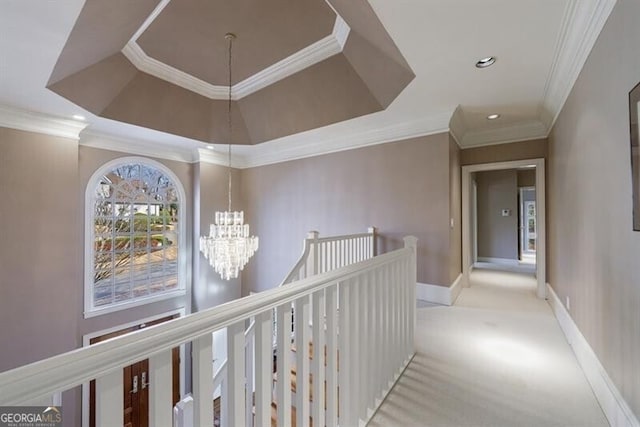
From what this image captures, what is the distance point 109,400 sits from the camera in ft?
2.02

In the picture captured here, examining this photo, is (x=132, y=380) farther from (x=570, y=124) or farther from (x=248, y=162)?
(x=570, y=124)

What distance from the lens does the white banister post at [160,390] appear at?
687 mm

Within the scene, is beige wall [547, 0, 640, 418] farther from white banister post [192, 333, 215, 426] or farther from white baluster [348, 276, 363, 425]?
white banister post [192, 333, 215, 426]

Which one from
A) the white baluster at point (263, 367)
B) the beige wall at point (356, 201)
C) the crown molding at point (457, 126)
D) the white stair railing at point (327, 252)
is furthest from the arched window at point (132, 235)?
the crown molding at point (457, 126)

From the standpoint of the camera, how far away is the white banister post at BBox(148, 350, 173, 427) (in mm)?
687

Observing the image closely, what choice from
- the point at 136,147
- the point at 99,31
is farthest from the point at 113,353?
the point at 136,147

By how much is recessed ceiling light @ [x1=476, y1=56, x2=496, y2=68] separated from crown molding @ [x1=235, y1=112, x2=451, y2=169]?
0.97 meters

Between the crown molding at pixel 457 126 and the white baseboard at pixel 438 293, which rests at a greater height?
the crown molding at pixel 457 126

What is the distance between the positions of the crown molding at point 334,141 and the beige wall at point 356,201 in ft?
0.34

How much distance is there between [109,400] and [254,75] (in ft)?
12.4

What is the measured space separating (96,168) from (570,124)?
6095 millimetres

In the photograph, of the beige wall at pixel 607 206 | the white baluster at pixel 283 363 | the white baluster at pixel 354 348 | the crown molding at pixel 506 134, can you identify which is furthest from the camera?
the crown molding at pixel 506 134

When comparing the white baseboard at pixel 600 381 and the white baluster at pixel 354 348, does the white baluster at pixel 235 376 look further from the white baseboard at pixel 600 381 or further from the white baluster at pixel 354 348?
the white baseboard at pixel 600 381

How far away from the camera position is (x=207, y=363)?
2.66 ft
